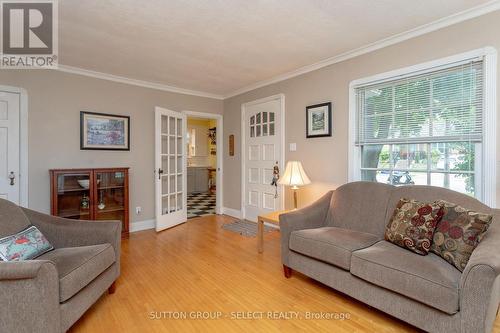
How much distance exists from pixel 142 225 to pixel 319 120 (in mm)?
3164

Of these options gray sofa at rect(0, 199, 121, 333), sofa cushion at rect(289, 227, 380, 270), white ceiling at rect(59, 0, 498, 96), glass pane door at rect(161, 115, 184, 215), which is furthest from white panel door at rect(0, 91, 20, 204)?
sofa cushion at rect(289, 227, 380, 270)

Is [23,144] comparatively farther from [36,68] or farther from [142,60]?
[142,60]

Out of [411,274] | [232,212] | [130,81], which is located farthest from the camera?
[232,212]

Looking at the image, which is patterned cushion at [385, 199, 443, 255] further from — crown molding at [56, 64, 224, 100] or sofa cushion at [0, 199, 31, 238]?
crown molding at [56, 64, 224, 100]

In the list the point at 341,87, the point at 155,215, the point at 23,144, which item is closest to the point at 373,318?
the point at 341,87

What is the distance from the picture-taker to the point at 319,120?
345cm

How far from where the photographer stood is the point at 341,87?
320 centimetres

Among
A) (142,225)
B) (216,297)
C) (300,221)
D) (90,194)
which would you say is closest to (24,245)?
(216,297)

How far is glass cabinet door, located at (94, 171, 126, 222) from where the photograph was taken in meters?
3.58

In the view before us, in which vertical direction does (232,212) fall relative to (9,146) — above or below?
below

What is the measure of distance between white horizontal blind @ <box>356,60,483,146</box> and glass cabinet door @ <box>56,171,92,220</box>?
3556 mm

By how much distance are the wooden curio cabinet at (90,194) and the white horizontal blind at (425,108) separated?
10.9ft

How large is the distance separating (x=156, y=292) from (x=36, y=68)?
3186mm

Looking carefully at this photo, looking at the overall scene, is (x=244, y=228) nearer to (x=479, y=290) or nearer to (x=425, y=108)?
(x=425, y=108)
